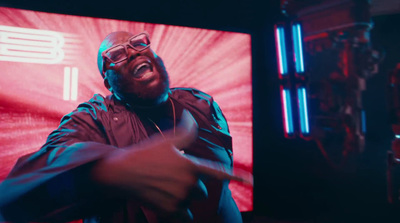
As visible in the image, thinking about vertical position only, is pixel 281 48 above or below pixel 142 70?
above

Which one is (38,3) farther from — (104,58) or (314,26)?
(314,26)

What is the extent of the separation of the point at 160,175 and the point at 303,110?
1729 mm

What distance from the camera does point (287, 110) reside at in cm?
233

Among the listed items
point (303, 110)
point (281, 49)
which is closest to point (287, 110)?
point (303, 110)

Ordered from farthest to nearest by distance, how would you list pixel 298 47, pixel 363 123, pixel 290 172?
pixel 363 123 → pixel 290 172 → pixel 298 47

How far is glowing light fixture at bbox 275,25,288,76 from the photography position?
2.25 m

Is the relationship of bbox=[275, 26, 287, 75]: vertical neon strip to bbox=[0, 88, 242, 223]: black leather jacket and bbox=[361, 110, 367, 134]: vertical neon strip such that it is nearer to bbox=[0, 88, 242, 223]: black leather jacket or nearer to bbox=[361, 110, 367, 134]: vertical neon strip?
bbox=[0, 88, 242, 223]: black leather jacket

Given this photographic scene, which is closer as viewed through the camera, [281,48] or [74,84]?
[74,84]

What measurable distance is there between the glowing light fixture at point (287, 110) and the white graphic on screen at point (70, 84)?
1.68m

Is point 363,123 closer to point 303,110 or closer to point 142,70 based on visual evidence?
point 303,110

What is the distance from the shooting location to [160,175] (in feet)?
3.14

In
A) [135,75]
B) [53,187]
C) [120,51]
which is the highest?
[120,51]

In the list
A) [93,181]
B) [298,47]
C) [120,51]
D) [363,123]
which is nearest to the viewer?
[93,181]

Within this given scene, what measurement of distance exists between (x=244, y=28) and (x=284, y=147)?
1.29 meters
